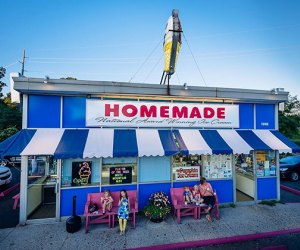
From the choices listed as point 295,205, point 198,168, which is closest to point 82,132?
point 198,168

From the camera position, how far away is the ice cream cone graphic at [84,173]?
7547 millimetres

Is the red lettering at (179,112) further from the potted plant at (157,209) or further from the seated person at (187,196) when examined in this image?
the potted plant at (157,209)

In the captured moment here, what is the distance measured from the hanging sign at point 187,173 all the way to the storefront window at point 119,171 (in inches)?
78.0

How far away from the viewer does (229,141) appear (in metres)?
8.07

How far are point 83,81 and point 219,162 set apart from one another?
7.25 meters

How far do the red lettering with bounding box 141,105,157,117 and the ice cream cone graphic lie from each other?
3.21 m

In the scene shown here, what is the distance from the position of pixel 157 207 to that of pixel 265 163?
6.26 meters

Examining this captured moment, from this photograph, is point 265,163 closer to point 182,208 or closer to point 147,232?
point 182,208

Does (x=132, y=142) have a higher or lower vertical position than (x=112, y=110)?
lower

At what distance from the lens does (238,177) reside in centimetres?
1057

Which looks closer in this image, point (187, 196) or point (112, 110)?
point (187, 196)

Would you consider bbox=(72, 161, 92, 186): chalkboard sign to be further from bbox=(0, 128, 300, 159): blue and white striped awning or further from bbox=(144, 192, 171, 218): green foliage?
bbox=(144, 192, 171, 218): green foliage

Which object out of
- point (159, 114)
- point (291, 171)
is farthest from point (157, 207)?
point (291, 171)

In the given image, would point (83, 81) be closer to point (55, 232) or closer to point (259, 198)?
point (55, 232)
